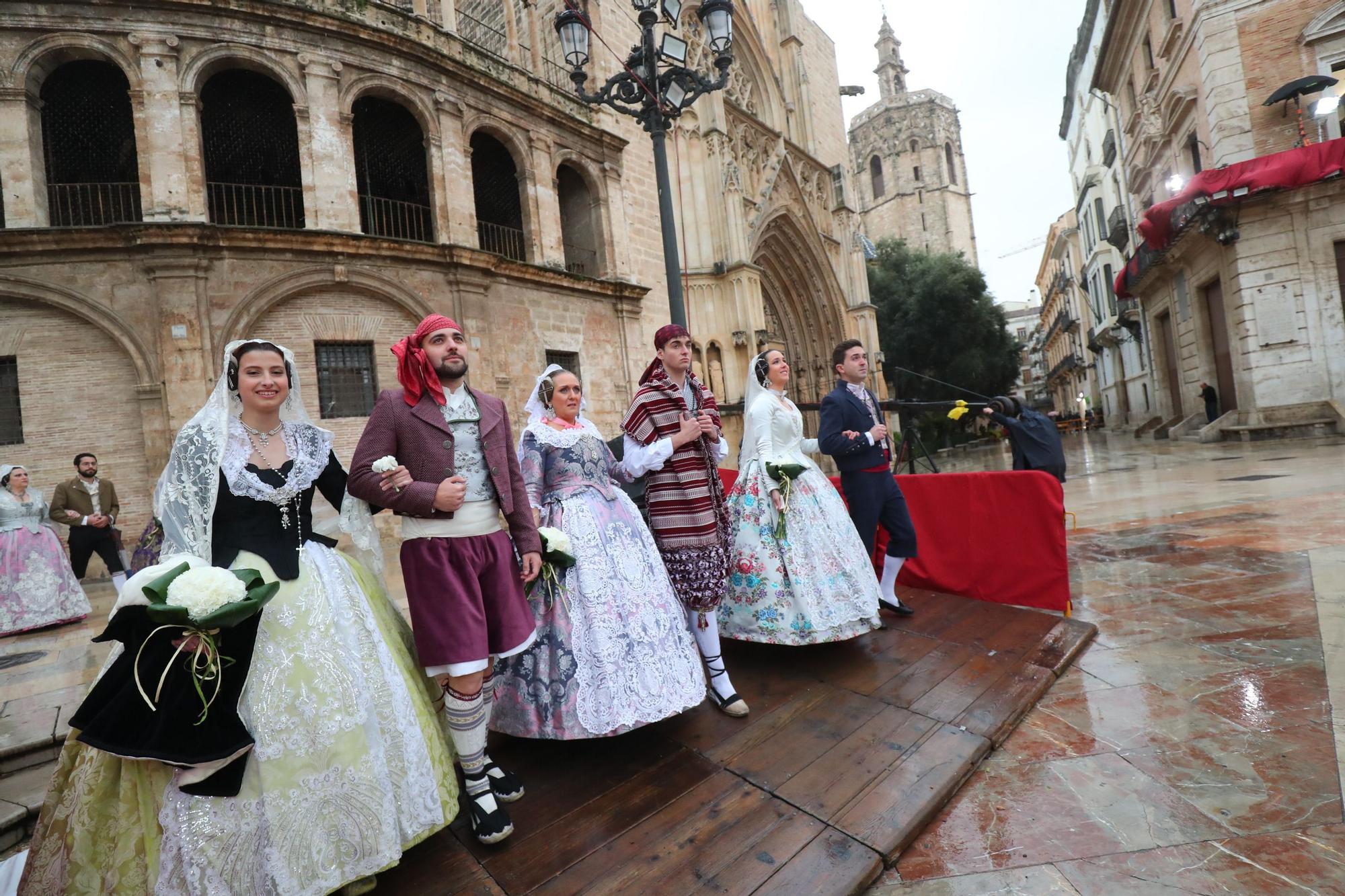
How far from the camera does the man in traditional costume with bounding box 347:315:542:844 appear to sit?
2.28 m

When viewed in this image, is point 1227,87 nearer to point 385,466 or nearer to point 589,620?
point 589,620

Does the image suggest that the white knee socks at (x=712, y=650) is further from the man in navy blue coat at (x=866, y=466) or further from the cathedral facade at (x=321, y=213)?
the cathedral facade at (x=321, y=213)

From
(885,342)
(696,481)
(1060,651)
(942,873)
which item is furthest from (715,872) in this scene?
(885,342)

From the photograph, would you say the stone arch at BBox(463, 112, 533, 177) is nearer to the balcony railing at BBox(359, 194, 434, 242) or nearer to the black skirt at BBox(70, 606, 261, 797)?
the balcony railing at BBox(359, 194, 434, 242)

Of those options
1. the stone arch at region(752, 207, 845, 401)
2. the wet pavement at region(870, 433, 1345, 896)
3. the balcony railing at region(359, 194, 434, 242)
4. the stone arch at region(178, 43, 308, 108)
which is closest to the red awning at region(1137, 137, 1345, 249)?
the stone arch at region(752, 207, 845, 401)

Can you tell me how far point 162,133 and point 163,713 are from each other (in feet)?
36.5

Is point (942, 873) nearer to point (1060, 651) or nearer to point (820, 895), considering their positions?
point (820, 895)

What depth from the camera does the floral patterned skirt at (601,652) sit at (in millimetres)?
2670

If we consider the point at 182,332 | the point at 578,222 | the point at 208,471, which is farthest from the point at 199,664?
the point at 578,222

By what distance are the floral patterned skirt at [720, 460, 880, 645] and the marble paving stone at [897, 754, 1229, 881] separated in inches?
46.3

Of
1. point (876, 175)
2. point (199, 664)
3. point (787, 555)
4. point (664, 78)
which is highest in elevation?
point (876, 175)

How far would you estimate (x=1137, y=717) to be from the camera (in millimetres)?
2822

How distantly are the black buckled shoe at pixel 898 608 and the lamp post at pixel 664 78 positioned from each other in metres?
2.81

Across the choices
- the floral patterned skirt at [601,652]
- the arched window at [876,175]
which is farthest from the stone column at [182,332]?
the arched window at [876,175]
